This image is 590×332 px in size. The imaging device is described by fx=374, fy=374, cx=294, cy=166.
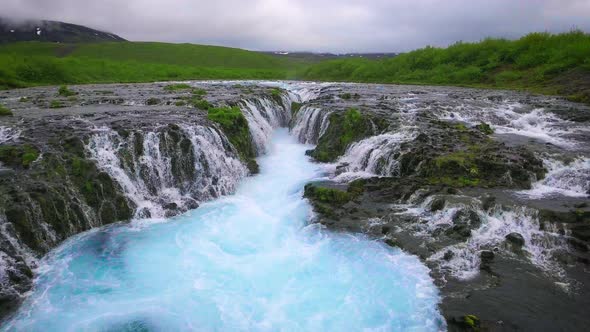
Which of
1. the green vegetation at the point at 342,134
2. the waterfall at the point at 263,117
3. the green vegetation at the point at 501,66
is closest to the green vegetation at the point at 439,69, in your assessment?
the green vegetation at the point at 501,66

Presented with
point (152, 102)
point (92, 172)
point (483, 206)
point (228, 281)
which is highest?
point (152, 102)

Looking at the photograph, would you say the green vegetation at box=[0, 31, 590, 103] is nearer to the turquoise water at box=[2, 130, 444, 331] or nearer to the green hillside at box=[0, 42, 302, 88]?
the green hillside at box=[0, 42, 302, 88]

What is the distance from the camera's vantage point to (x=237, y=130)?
2214 centimetres

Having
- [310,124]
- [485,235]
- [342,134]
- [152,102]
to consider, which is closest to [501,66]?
[310,124]

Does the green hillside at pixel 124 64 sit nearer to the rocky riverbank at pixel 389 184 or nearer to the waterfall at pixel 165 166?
the rocky riverbank at pixel 389 184

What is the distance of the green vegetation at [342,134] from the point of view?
21.7 metres

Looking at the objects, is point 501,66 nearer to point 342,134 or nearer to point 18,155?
point 342,134

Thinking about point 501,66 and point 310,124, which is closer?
point 310,124

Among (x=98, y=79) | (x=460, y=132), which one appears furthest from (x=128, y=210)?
(x=98, y=79)

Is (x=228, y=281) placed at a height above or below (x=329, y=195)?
below

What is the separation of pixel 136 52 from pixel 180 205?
406ft

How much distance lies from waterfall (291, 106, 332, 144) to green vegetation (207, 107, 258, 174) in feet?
15.6

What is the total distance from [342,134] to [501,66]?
123 feet

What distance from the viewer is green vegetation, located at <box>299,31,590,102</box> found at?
123 ft
